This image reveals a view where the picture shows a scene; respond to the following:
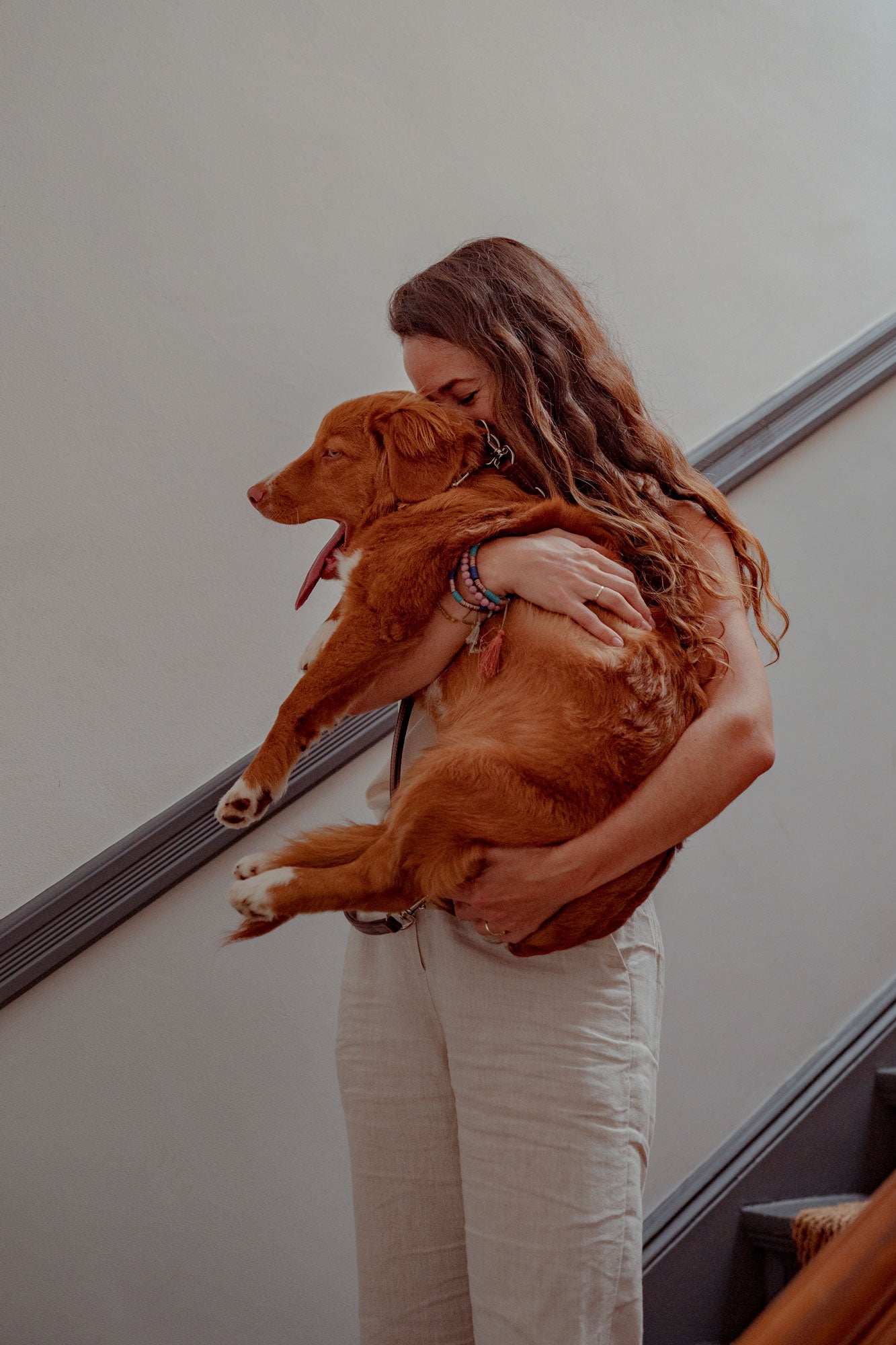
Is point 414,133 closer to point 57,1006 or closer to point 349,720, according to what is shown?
point 349,720

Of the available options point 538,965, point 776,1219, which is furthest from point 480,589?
point 776,1219

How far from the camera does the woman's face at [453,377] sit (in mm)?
1248

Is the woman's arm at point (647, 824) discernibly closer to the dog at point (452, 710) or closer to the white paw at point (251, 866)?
the dog at point (452, 710)

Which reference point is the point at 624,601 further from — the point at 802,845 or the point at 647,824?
the point at 802,845

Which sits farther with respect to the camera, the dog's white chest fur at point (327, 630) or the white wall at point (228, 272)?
the white wall at point (228, 272)

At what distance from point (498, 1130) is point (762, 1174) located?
118 cm

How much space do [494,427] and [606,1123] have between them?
825mm

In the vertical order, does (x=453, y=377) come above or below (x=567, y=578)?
above

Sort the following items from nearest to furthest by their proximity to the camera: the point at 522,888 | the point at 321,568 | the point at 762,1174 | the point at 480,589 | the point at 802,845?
the point at 522,888, the point at 480,589, the point at 321,568, the point at 762,1174, the point at 802,845

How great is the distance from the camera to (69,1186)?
159 cm

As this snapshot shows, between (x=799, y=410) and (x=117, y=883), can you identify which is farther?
(x=799, y=410)

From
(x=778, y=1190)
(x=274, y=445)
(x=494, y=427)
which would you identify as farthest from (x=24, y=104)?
(x=778, y=1190)

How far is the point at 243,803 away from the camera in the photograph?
3.57 ft

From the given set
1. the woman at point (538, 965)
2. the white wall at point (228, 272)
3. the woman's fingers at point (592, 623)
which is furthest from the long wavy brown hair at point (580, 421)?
Result: the white wall at point (228, 272)
